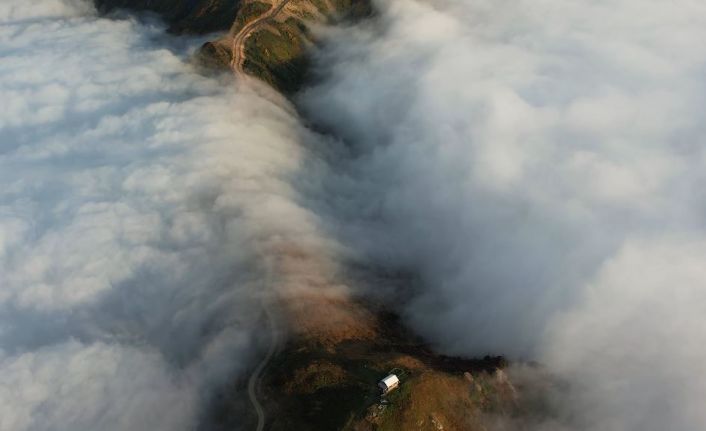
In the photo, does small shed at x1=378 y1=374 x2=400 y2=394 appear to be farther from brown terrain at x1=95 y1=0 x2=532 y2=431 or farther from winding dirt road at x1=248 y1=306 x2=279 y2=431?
winding dirt road at x1=248 y1=306 x2=279 y2=431

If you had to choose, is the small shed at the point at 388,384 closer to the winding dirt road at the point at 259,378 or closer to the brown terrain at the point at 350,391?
the brown terrain at the point at 350,391

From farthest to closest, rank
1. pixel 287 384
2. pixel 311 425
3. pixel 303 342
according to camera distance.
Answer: pixel 303 342 < pixel 287 384 < pixel 311 425

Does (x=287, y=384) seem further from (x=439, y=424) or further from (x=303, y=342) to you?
(x=439, y=424)

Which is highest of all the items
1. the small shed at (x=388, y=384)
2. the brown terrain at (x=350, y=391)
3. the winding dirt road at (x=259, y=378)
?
the small shed at (x=388, y=384)

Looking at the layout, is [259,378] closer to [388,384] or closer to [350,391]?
[350,391]

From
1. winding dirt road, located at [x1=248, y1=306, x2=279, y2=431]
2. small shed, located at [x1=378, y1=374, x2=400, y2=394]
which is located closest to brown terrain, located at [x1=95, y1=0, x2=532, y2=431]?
winding dirt road, located at [x1=248, y1=306, x2=279, y2=431]

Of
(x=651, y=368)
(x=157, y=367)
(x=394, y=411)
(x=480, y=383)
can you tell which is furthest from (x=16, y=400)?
(x=651, y=368)

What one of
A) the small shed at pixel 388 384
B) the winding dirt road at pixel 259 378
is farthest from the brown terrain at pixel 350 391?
the small shed at pixel 388 384

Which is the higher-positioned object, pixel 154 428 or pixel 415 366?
pixel 415 366
